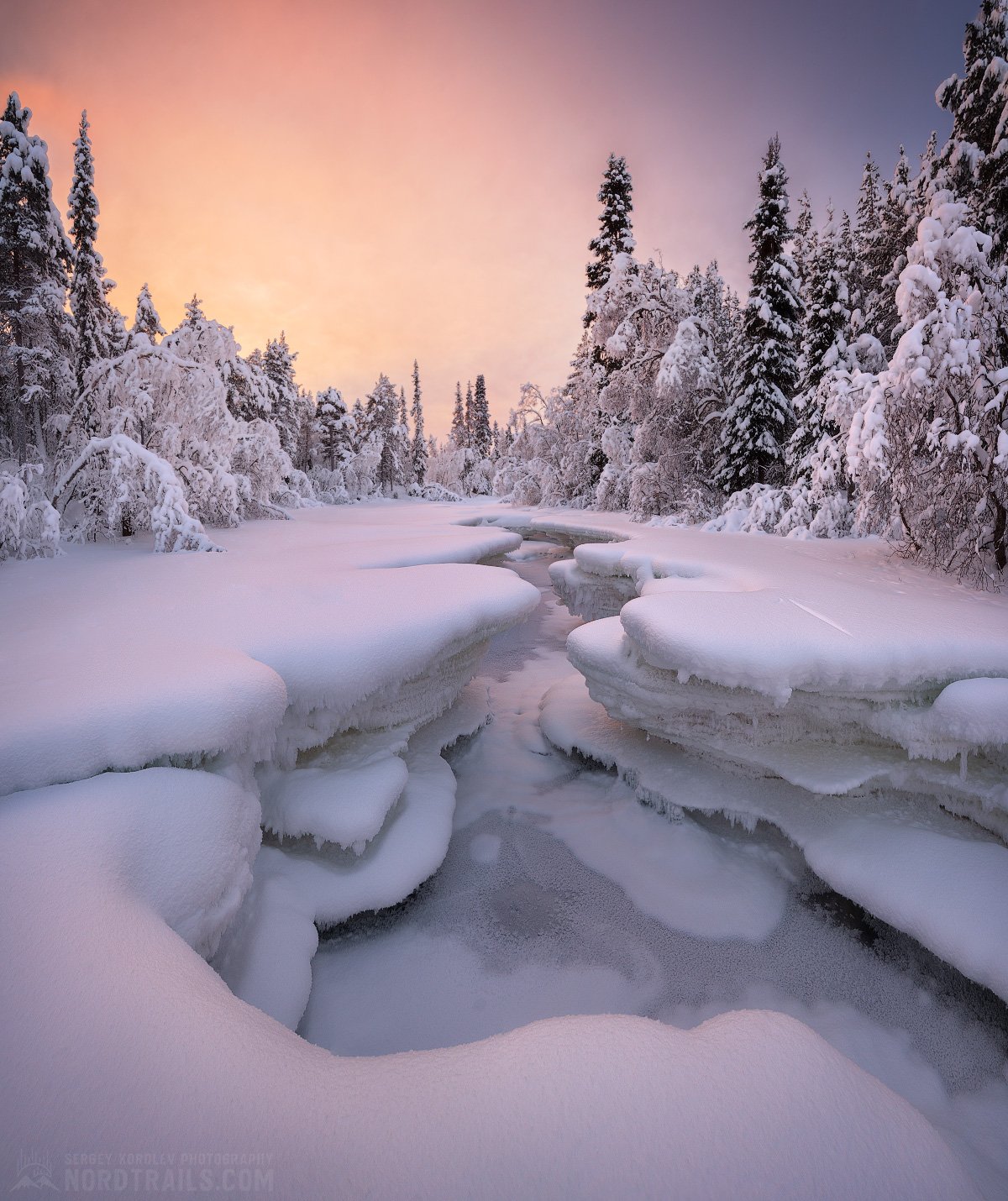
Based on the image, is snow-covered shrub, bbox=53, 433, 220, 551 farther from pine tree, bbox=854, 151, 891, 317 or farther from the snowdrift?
pine tree, bbox=854, 151, 891, 317

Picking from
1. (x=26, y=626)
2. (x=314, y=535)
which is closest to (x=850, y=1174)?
(x=26, y=626)

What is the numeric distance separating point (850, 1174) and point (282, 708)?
2672 mm

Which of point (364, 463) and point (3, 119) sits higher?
point (3, 119)

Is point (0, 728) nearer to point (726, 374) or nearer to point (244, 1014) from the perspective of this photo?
point (244, 1014)

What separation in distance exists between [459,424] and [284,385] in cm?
3112

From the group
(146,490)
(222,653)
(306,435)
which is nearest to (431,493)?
(306,435)

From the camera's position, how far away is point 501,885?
3.65 m

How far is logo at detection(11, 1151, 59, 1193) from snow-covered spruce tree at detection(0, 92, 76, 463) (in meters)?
20.6

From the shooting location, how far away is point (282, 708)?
111 inches

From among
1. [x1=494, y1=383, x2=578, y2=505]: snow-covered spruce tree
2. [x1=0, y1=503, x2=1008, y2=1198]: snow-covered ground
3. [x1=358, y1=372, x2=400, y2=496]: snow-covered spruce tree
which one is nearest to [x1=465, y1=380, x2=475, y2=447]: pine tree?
[x1=358, y1=372, x2=400, y2=496]: snow-covered spruce tree

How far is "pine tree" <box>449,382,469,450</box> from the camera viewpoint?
190 feet

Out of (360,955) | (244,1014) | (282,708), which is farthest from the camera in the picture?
(360,955)

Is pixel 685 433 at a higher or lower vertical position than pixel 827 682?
higher

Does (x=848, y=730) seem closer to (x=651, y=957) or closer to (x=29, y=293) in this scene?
(x=651, y=957)
